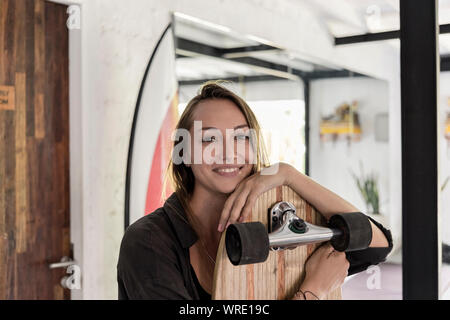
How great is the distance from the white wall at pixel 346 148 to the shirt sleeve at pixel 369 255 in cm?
36

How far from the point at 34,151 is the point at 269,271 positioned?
646 mm

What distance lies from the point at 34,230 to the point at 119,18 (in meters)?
0.53

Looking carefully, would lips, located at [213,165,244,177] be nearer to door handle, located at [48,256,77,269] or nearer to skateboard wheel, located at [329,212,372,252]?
skateboard wheel, located at [329,212,372,252]

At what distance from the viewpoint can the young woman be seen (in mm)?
645

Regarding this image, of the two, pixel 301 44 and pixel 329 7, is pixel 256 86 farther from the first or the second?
pixel 329 7

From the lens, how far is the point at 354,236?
649 mm

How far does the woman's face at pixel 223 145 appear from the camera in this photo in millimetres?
711

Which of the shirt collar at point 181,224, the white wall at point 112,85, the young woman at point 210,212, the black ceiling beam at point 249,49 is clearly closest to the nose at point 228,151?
the young woman at point 210,212

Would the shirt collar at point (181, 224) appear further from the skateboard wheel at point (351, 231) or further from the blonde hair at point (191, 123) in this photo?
the skateboard wheel at point (351, 231)

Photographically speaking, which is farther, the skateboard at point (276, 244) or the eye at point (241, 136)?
the eye at point (241, 136)

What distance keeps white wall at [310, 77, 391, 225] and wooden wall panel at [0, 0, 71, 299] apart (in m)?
0.59

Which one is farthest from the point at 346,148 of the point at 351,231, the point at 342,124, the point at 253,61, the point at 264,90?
the point at 351,231

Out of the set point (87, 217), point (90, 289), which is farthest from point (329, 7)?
point (90, 289)
